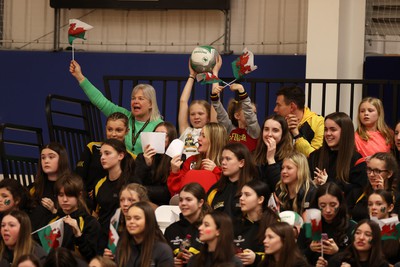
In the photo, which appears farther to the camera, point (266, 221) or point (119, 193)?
point (119, 193)

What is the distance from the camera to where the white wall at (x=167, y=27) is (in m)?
14.0

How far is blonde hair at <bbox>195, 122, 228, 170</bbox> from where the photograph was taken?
8844mm

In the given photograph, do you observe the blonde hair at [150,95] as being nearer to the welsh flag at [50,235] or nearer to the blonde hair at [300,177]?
the blonde hair at [300,177]

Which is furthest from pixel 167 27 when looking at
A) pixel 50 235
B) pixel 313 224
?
pixel 313 224

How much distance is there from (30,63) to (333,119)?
7.00 metres

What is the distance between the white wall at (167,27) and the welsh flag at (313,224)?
6.65 meters

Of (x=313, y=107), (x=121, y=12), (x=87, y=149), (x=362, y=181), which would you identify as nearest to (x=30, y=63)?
(x=121, y=12)

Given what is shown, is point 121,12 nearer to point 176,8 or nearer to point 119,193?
point 176,8

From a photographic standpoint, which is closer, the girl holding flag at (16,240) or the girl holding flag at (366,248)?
the girl holding flag at (366,248)

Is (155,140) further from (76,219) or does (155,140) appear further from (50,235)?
(50,235)

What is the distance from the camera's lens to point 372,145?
9094mm

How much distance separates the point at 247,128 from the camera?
9398 mm

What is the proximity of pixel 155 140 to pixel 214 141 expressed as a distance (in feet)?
1.64

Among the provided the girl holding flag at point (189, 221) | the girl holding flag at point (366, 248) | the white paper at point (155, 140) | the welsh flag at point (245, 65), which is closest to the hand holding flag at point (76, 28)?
the welsh flag at point (245, 65)
